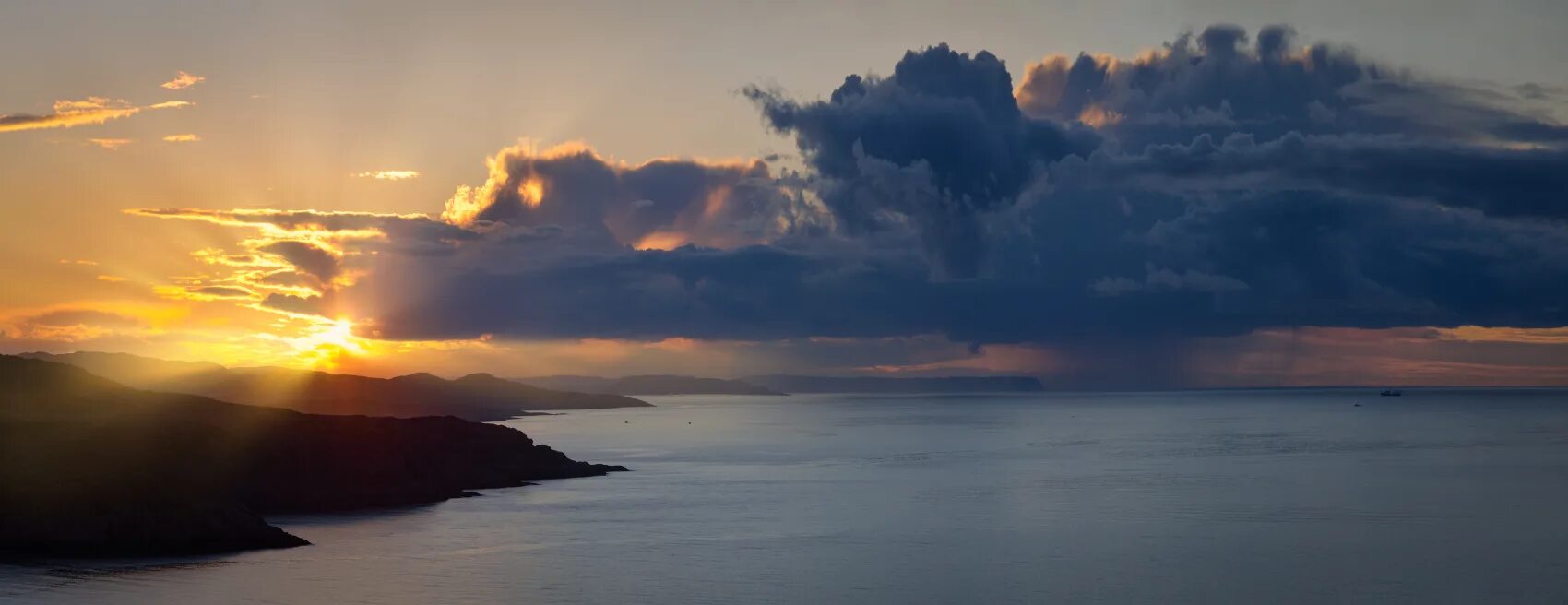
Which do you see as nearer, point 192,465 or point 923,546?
point 923,546

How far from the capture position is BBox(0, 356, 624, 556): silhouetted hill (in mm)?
70438

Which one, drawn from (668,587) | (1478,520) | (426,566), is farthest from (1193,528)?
(426,566)

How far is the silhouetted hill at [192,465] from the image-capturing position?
70438mm

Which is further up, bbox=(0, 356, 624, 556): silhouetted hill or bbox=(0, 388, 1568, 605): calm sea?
bbox=(0, 356, 624, 556): silhouetted hill

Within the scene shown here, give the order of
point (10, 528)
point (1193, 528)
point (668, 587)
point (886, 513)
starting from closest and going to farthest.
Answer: point (668, 587) → point (10, 528) → point (1193, 528) → point (886, 513)

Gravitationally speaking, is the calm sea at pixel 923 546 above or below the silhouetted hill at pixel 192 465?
below

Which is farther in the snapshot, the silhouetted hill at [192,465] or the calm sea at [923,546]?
the silhouetted hill at [192,465]

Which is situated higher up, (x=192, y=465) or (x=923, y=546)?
(x=192, y=465)

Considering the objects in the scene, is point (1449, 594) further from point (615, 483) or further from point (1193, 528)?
point (615, 483)

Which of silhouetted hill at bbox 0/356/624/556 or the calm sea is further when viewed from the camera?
silhouetted hill at bbox 0/356/624/556

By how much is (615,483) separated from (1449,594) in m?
78.4

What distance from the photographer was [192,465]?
89.2 m

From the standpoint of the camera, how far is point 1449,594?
61.0 meters

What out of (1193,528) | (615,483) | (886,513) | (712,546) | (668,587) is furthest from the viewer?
(615,483)
